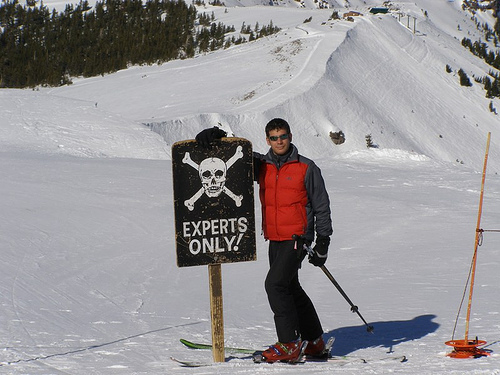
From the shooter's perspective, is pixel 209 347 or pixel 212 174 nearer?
pixel 212 174

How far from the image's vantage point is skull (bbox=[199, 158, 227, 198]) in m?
5.00

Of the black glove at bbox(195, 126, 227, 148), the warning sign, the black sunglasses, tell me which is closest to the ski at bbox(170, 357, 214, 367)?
the warning sign

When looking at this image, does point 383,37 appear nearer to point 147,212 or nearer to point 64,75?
point 64,75

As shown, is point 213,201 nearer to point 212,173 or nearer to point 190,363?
point 212,173

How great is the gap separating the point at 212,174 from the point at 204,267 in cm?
455

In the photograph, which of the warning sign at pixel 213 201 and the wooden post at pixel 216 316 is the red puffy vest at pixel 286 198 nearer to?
the warning sign at pixel 213 201

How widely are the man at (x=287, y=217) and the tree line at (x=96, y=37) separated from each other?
33.8 m

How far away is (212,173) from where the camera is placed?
5.00 meters

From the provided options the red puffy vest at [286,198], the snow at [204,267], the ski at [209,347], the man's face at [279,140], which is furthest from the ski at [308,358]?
the man's face at [279,140]

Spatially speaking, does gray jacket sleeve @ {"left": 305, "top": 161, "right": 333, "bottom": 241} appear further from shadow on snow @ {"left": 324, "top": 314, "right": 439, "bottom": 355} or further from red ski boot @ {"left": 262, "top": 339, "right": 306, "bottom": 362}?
shadow on snow @ {"left": 324, "top": 314, "right": 439, "bottom": 355}

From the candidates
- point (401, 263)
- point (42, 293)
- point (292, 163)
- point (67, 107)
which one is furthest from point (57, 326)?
point (67, 107)

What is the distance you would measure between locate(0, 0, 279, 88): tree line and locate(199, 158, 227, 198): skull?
3375cm

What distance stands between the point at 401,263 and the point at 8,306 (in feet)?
16.1

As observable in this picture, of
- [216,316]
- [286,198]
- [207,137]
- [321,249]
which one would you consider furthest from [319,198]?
[216,316]
